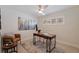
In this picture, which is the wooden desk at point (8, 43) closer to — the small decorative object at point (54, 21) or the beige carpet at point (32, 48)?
the beige carpet at point (32, 48)

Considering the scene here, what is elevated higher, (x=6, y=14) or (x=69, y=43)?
(x=6, y=14)

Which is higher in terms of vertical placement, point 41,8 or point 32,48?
point 41,8

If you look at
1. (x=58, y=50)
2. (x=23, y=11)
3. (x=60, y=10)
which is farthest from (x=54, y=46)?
(x=23, y=11)

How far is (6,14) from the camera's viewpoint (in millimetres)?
1698

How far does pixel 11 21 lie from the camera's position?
1.73 metres

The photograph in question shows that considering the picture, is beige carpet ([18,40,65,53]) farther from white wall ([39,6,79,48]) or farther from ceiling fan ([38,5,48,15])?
ceiling fan ([38,5,48,15])

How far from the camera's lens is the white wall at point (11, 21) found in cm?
170

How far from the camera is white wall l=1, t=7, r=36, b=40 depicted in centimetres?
170

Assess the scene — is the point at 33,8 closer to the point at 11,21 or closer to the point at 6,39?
the point at 11,21

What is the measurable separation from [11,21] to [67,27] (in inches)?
35.6

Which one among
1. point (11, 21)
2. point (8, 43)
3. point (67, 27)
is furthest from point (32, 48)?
point (67, 27)
